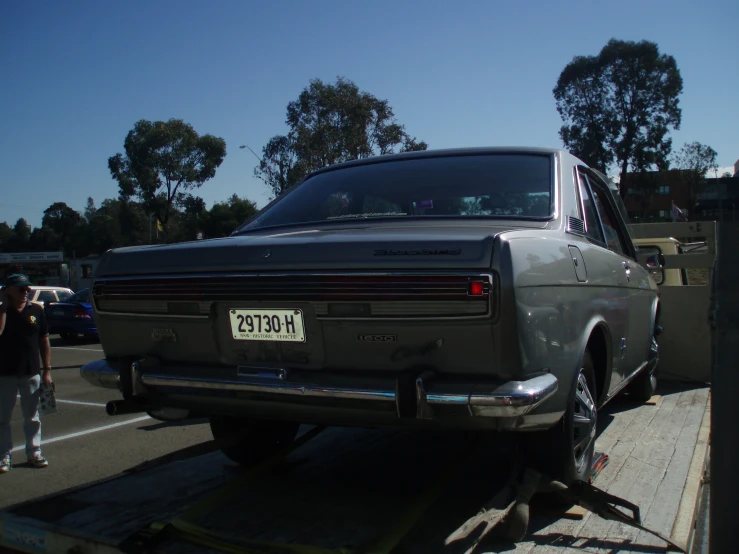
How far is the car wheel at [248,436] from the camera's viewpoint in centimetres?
393

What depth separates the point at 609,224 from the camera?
446cm

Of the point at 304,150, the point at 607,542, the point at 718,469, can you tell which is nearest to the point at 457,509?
the point at 607,542

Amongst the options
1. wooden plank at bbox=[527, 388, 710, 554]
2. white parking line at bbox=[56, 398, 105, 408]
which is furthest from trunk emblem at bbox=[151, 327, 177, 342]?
white parking line at bbox=[56, 398, 105, 408]

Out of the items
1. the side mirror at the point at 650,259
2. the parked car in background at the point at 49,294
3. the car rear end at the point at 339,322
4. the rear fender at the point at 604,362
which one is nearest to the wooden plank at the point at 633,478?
the rear fender at the point at 604,362

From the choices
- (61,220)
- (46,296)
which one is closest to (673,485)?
(46,296)

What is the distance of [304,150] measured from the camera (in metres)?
27.6

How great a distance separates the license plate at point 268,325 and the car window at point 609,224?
7.20 ft

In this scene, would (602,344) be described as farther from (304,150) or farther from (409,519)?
(304,150)

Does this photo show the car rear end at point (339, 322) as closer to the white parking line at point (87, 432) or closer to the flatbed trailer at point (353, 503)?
the flatbed trailer at point (353, 503)

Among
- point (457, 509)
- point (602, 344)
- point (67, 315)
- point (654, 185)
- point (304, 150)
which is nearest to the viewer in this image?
point (457, 509)

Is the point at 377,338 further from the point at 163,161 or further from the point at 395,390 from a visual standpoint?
the point at 163,161

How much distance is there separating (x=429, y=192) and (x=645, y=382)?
305cm

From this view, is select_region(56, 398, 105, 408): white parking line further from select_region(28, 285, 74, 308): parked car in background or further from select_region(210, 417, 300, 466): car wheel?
select_region(28, 285, 74, 308): parked car in background

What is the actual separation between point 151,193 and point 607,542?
41341mm
